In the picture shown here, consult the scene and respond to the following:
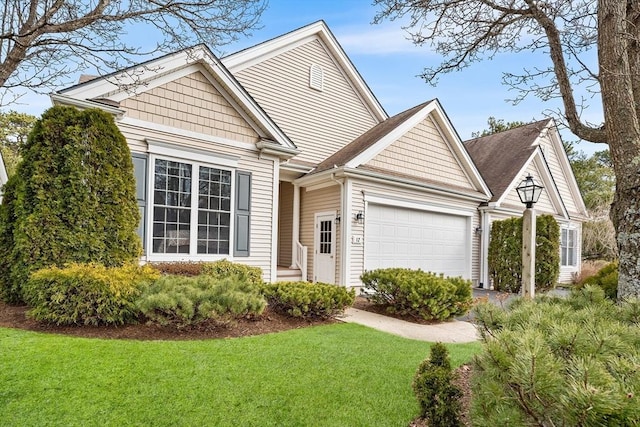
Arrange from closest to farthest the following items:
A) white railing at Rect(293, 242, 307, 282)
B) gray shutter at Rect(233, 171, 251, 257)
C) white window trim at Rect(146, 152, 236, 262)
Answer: white window trim at Rect(146, 152, 236, 262), gray shutter at Rect(233, 171, 251, 257), white railing at Rect(293, 242, 307, 282)

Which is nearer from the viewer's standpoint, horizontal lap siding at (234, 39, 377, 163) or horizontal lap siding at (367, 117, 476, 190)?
horizontal lap siding at (367, 117, 476, 190)

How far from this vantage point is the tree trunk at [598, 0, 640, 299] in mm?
3670

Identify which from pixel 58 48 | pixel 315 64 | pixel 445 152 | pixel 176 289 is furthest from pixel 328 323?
pixel 315 64

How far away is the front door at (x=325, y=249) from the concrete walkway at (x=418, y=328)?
2766 millimetres

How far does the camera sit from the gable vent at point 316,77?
13.1 meters

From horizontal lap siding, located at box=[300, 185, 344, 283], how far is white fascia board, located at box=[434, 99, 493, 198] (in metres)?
4.37

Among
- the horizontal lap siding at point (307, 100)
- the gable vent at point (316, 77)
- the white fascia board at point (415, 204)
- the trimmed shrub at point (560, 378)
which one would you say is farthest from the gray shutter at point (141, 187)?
the gable vent at point (316, 77)

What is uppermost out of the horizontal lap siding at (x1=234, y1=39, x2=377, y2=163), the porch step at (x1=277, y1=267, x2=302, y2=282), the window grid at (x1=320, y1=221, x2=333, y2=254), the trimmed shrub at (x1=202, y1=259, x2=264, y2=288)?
the horizontal lap siding at (x1=234, y1=39, x2=377, y2=163)

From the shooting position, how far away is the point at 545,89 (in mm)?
5980

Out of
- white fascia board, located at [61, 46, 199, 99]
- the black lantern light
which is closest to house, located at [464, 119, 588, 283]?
the black lantern light

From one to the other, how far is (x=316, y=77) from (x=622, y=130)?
10.6 m

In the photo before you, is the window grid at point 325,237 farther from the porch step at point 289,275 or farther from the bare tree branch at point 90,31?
the bare tree branch at point 90,31

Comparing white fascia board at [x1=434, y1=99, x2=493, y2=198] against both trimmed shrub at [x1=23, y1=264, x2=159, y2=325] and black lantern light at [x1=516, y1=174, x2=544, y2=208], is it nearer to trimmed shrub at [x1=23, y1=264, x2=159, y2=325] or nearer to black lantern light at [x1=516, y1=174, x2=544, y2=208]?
black lantern light at [x1=516, y1=174, x2=544, y2=208]

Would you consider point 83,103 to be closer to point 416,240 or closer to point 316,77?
point 316,77
